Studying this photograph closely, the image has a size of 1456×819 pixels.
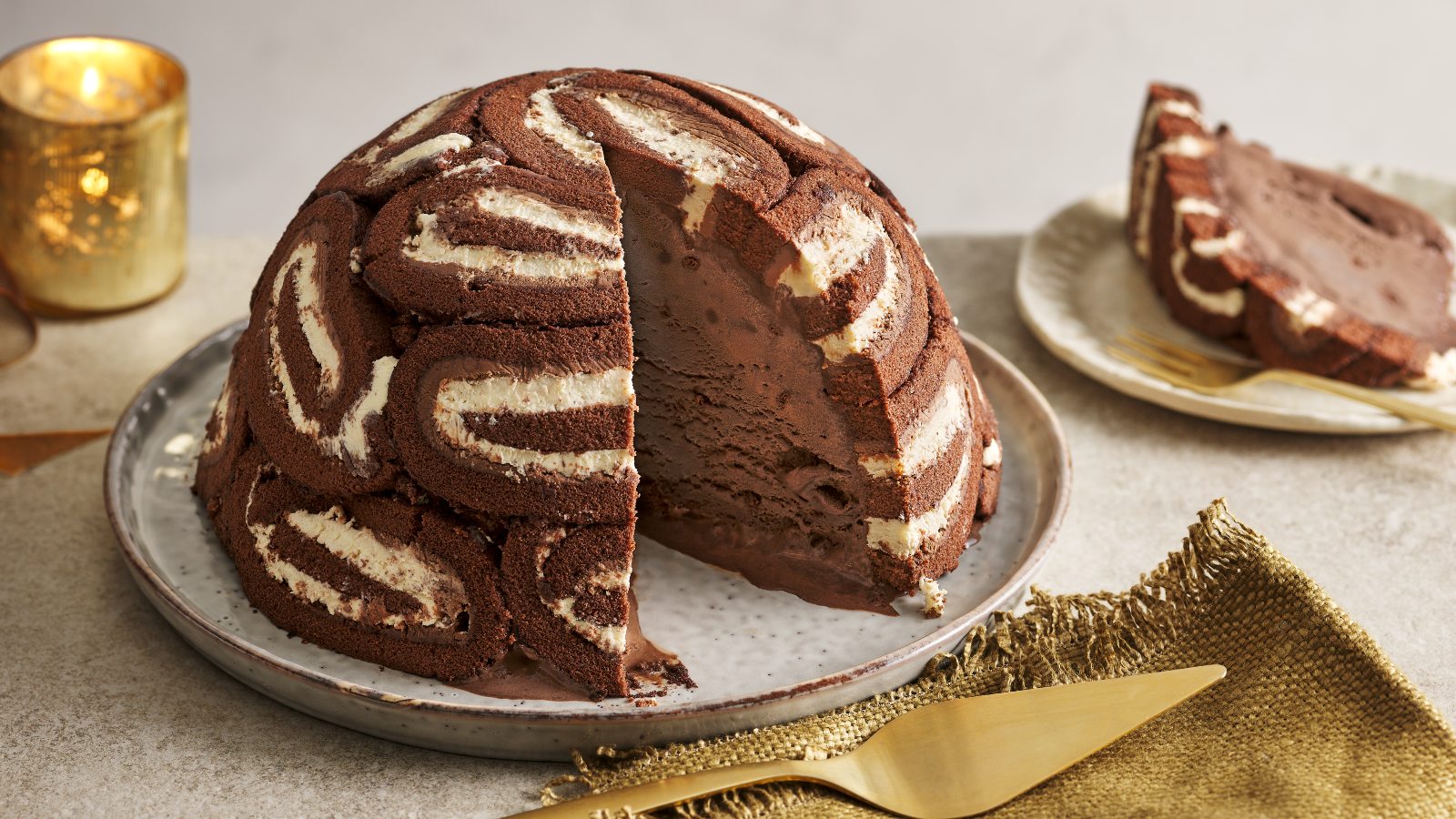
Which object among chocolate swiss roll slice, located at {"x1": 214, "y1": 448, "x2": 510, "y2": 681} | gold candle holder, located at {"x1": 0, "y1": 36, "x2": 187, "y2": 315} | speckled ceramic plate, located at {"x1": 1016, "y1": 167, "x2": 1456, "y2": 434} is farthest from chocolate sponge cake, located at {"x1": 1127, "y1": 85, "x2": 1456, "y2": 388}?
gold candle holder, located at {"x1": 0, "y1": 36, "x2": 187, "y2": 315}

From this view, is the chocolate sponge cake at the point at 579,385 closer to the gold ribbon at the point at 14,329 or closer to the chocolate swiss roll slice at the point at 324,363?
the chocolate swiss roll slice at the point at 324,363

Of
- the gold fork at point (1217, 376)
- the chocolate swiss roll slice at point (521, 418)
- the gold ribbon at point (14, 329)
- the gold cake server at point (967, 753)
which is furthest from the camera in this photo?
the gold ribbon at point (14, 329)

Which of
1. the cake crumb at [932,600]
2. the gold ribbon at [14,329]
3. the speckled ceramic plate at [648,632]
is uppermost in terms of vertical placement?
the cake crumb at [932,600]

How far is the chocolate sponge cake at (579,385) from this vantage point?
1.77 meters

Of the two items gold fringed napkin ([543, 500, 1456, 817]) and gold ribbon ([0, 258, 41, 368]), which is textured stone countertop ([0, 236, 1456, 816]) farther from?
gold fringed napkin ([543, 500, 1456, 817])

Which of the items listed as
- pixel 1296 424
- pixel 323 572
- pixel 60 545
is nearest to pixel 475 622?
pixel 323 572

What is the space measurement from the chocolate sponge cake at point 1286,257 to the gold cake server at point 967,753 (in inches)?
39.9

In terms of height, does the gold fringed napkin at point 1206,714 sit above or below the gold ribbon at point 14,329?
above

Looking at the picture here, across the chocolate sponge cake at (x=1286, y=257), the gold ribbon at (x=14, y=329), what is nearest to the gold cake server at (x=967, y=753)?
the chocolate sponge cake at (x=1286, y=257)

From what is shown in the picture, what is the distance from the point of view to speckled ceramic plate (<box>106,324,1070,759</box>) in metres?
1.72

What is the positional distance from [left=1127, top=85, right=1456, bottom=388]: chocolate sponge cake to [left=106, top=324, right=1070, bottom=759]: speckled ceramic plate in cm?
54

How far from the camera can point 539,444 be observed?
175 cm

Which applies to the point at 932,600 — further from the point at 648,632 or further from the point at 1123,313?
the point at 1123,313

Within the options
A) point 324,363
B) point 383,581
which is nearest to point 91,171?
point 324,363
